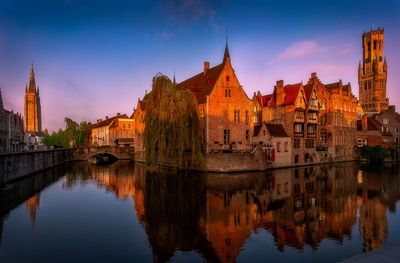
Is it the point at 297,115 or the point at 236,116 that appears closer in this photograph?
the point at 236,116

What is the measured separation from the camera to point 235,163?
3628cm

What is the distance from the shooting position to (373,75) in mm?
117312

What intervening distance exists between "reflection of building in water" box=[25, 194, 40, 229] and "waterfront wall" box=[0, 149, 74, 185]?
694 centimetres

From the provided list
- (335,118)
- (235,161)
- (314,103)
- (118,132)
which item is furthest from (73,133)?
(335,118)

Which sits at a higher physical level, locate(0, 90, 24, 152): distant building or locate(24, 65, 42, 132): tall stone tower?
locate(24, 65, 42, 132): tall stone tower

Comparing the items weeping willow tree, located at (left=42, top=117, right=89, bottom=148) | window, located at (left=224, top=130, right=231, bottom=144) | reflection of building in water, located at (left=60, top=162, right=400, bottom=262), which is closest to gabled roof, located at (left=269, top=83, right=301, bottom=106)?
window, located at (left=224, top=130, right=231, bottom=144)

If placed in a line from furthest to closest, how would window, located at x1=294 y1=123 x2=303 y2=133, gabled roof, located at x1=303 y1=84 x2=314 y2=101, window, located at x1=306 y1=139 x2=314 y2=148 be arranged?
window, located at x1=306 y1=139 x2=314 y2=148
gabled roof, located at x1=303 y1=84 x2=314 y2=101
window, located at x1=294 y1=123 x2=303 y2=133

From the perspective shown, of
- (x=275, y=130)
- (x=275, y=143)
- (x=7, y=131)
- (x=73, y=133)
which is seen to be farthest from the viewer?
(x=73, y=133)

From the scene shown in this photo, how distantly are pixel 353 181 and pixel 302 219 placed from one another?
19.5m

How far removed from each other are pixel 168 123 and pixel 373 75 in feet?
399

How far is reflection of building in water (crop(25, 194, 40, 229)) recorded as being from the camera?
1733cm

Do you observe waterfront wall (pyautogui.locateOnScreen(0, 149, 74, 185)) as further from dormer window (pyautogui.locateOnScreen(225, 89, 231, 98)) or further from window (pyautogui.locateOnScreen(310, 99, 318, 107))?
window (pyautogui.locateOnScreen(310, 99, 318, 107))

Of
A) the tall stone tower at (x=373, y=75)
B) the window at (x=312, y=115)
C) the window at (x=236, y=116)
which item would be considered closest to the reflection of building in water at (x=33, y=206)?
the window at (x=236, y=116)

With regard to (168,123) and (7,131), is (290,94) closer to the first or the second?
(168,123)
